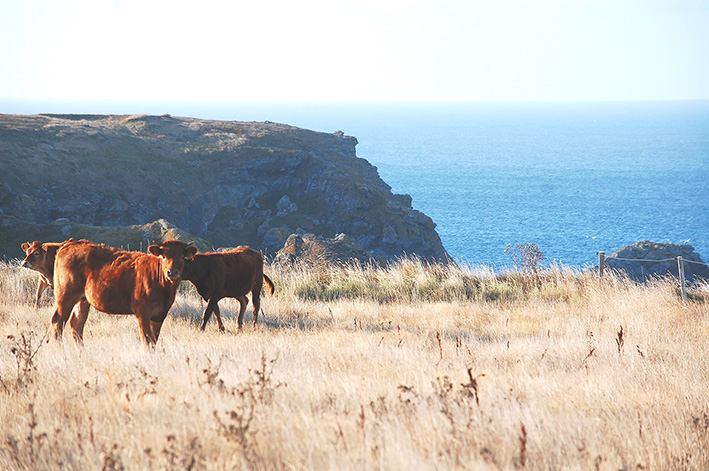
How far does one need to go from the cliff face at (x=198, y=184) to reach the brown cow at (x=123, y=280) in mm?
40482

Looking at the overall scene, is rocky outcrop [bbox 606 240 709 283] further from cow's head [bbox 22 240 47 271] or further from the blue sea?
cow's head [bbox 22 240 47 271]

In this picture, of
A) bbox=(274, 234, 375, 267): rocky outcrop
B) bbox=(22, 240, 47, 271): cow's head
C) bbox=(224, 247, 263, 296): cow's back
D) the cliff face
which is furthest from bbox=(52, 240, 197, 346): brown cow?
the cliff face

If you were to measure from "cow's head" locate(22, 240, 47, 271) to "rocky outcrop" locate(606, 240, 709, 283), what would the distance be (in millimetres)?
26763

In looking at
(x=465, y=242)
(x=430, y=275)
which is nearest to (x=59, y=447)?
(x=430, y=275)

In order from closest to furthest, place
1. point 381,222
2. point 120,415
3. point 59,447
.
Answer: point 59,447
point 120,415
point 381,222

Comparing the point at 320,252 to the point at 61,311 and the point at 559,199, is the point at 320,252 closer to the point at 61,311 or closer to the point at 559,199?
the point at 61,311

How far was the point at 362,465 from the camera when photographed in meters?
4.26

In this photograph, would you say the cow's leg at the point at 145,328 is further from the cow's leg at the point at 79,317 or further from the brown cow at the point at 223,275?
the cow's leg at the point at 79,317

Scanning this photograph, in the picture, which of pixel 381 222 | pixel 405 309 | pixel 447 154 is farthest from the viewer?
pixel 447 154

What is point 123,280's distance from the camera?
7.66 m

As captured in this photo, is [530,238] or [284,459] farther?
[530,238]

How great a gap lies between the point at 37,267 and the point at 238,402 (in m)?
4.90

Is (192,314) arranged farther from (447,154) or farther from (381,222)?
(447,154)

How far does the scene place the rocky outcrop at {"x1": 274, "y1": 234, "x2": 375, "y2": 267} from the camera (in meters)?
18.6
